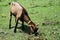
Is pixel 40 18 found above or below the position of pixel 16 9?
below

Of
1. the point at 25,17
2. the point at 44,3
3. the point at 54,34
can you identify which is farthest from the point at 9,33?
the point at 44,3

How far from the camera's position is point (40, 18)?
12.3m

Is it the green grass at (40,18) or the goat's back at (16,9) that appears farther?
the green grass at (40,18)

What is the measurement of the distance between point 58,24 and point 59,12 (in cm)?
192

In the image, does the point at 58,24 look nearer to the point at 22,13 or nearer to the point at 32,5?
the point at 22,13

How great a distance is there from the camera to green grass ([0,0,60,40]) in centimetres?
1022

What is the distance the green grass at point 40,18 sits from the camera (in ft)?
33.5

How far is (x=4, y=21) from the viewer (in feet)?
38.8

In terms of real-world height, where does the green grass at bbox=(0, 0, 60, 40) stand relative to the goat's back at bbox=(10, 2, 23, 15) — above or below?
below

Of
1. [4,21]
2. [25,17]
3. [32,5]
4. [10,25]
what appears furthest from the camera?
[32,5]

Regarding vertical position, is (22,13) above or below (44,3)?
above

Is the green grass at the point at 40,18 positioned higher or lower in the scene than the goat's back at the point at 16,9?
lower

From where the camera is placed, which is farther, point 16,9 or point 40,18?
point 40,18

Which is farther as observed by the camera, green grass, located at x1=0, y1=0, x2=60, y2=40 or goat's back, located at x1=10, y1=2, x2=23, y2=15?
green grass, located at x1=0, y1=0, x2=60, y2=40
